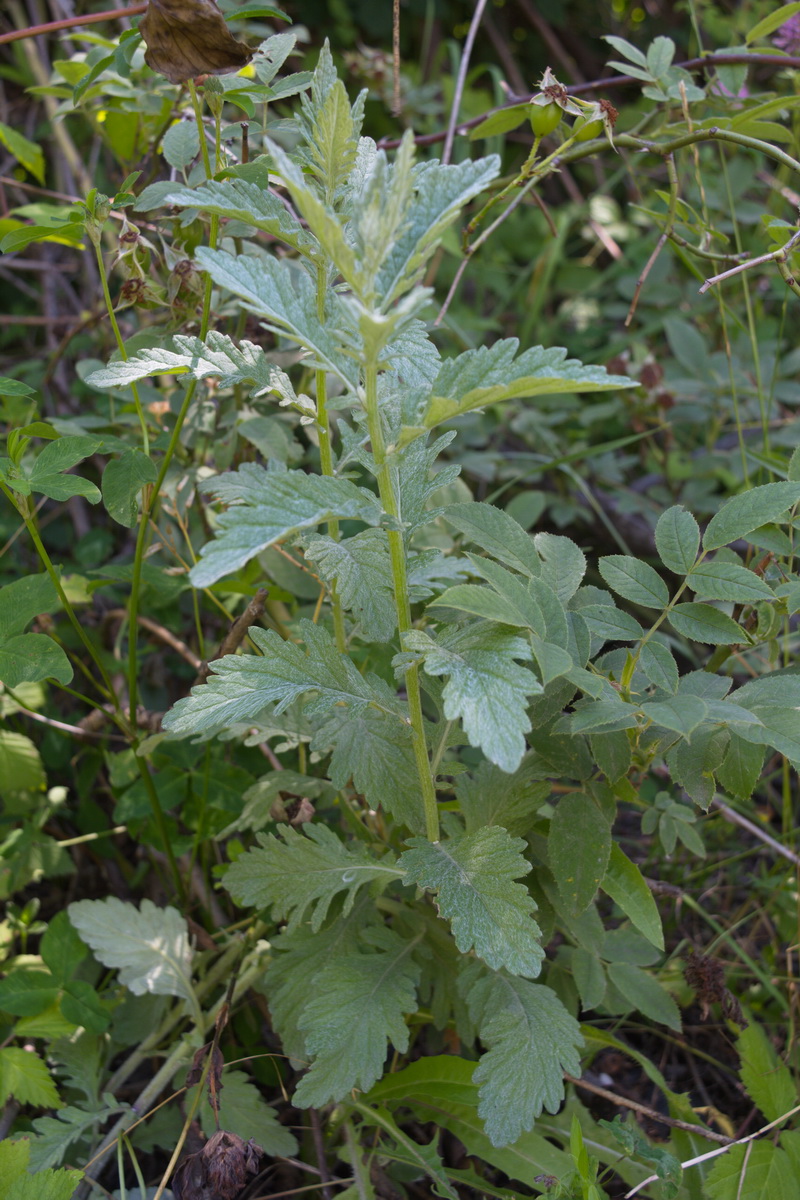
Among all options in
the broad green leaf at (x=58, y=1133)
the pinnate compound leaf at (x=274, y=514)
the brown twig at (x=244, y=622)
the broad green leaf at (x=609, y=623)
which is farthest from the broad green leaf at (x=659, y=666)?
the broad green leaf at (x=58, y=1133)

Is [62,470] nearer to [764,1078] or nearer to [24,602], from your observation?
[24,602]

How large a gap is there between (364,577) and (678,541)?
38 centimetres

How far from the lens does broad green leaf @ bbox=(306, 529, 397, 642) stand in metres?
1.00

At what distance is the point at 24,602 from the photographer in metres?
1.27

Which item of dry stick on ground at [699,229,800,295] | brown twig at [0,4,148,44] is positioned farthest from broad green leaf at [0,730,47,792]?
dry stick on ground at [699,229,800,295]

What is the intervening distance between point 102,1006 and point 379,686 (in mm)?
669

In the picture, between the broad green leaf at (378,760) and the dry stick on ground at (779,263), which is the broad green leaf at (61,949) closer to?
the broad green leaf at (378,760)

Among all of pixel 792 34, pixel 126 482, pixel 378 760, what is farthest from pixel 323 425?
pixel 792 34

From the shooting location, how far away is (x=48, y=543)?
86.0 inches

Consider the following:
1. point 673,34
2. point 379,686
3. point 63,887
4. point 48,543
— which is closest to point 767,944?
point 379,686

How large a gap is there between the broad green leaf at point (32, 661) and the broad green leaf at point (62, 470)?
0.61 ft

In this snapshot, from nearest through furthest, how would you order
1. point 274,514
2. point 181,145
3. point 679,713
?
point 274,514
point 679,713
point 181,145

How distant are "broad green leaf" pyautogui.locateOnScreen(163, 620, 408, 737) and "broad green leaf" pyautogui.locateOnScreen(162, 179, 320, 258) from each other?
0.42 meters

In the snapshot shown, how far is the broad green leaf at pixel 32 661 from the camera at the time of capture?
1.13 m
